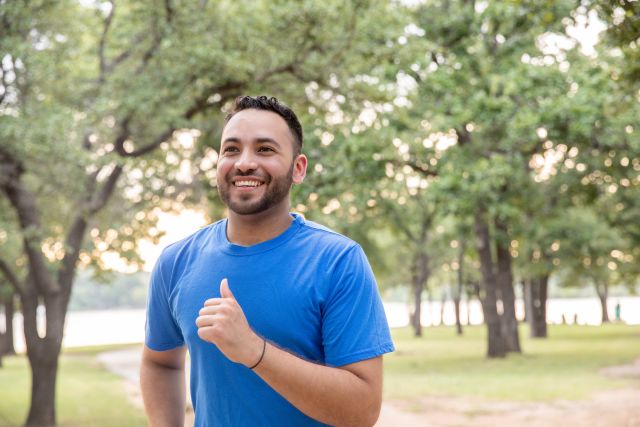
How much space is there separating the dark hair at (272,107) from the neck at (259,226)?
216 mm

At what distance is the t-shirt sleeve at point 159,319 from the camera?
271 cm

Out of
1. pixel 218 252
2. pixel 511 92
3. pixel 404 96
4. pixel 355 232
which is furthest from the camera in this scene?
pixel 355 232

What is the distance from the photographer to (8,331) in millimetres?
45625

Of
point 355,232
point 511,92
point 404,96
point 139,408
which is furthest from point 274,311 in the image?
point 355,232

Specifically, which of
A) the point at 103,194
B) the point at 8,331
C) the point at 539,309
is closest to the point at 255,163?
the point at 103,194

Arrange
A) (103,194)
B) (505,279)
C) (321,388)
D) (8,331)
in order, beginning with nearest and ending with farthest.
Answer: (321,388), (103,194), (505,279), (8,331)

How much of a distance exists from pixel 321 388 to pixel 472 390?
18.9 m

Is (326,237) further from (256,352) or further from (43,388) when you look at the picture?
(43,388)

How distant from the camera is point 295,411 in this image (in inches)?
93.4

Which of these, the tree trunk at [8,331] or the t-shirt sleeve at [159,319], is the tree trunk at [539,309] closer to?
the tree trunk at [8,331]

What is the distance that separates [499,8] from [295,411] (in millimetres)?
20627

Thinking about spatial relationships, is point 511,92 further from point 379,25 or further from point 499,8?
point 379,25

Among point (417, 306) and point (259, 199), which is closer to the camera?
point (259, 199)

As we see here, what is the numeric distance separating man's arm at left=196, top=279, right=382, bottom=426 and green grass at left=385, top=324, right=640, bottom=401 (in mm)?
17061
